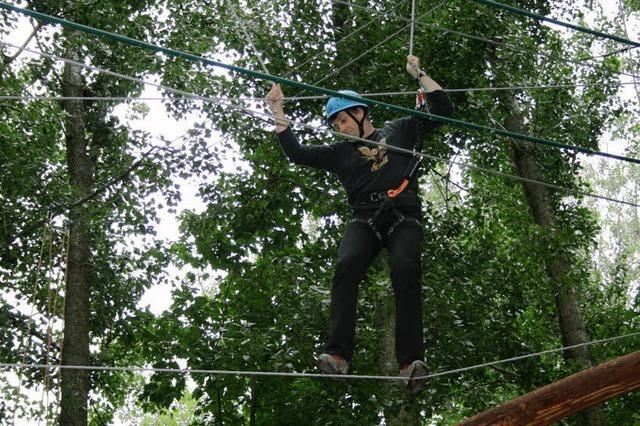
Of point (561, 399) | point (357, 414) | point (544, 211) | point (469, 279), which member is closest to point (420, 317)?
point (561, 399)

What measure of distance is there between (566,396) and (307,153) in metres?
1.70

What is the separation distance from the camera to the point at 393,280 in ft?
15.3

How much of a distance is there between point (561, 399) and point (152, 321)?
266 inches

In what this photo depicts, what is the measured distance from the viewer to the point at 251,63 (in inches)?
392

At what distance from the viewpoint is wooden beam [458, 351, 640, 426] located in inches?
177

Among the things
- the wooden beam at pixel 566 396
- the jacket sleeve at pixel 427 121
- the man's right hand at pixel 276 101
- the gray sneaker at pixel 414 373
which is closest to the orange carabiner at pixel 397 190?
the jacket sleeve at pixel 427 121

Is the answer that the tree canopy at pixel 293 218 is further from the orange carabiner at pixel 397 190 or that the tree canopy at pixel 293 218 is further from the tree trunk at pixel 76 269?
the orange carabiner at pixel 397 190

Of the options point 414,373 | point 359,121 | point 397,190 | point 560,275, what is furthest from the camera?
point 560,275

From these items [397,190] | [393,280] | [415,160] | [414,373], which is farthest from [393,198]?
[414,373]

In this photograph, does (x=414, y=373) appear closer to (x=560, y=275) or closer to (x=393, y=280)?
(x=393, y=280)

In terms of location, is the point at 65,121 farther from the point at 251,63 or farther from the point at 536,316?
the point at 536,316

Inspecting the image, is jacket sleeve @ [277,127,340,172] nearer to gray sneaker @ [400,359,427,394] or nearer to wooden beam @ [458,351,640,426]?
gray sneaker @ [400,359,427,394]

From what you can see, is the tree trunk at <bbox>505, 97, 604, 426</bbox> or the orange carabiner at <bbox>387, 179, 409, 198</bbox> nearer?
the orange carabiner at <bbox>387, 179, 409, 198</bbox>

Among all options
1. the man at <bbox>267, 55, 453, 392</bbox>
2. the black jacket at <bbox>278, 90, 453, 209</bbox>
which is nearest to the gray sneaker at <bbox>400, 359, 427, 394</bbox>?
the man at <bbox>267, 55, 453, 392</bbox>
